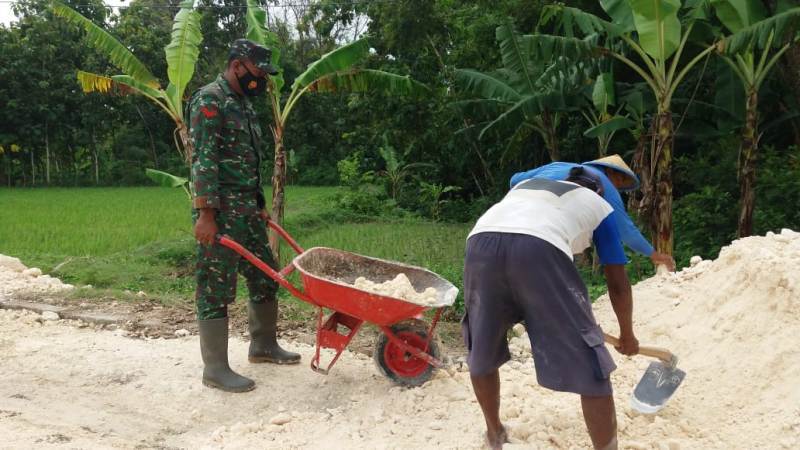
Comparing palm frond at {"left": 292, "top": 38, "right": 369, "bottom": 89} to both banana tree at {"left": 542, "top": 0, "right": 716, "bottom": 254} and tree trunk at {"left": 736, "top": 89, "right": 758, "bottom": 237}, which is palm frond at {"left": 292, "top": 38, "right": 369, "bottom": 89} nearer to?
banana tree at {"left": 542, "top": 0, "right": 716, "bottom": 254}

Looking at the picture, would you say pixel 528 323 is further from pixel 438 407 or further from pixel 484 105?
pixel 484 105

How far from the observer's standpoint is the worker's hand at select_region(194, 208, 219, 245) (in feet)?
13.1

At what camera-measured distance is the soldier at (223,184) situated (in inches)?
159

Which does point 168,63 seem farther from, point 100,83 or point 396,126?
point 396,126

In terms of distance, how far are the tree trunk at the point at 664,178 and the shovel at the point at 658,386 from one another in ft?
13.3

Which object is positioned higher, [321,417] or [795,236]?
[795,236]

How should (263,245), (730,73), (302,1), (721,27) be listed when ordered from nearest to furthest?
1. (263,245)
2. (721,27)
3. (730,73)
4. (302,1)

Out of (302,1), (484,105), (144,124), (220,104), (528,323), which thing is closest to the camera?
(528,323)

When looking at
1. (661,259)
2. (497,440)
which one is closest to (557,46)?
(661,259)

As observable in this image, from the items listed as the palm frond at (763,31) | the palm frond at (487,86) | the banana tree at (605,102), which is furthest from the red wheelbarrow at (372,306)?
the palm frond at (487,86)

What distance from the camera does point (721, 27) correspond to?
805 centimetres

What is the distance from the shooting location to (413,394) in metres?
3.93

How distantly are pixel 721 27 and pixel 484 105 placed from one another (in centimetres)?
337

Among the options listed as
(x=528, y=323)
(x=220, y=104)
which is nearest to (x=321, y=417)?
(x=528, y=323)
